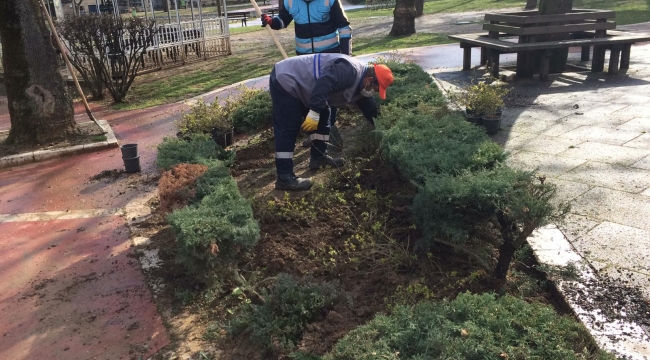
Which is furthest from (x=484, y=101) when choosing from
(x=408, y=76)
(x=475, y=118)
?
(x=408, y=76)

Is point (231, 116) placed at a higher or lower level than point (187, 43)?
lower

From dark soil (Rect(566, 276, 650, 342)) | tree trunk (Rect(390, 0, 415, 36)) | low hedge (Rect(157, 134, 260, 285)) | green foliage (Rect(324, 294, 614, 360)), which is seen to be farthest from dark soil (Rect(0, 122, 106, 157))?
tree trunk (Rect(390, 0, 415, 36))

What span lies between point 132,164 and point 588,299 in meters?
5.19

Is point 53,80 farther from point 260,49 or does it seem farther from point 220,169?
point 260,49

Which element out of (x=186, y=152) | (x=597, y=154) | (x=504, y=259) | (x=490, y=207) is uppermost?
(x=490, y=207)

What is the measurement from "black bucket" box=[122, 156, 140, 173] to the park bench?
5.70 metres

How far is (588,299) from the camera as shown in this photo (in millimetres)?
3154

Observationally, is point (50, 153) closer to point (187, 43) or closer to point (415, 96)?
point (415, 96)

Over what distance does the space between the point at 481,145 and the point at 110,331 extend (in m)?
2.87

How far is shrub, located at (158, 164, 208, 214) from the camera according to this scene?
4.39 m

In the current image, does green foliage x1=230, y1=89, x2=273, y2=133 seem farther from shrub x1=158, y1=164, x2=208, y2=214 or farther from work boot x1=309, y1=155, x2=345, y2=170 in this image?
shrub x1=158, y1=164, x2=208, y2=214

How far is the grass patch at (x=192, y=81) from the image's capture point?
433 inches

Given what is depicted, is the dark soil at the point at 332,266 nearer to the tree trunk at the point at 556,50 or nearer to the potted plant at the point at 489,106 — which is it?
the potted plant at the point at 489,106

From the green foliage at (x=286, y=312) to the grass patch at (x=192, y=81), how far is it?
8.05 metres
